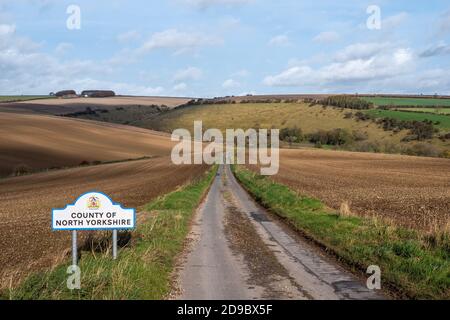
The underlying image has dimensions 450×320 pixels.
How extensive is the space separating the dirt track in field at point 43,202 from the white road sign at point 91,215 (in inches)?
63.3

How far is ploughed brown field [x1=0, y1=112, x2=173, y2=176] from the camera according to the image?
244ft

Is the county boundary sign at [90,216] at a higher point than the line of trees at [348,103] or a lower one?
lower

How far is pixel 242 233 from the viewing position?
20141mm

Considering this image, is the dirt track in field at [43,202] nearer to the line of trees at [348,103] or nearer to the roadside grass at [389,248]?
the roadside grass at [389,248]

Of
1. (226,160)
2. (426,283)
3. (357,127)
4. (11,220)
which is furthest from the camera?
(357,127)

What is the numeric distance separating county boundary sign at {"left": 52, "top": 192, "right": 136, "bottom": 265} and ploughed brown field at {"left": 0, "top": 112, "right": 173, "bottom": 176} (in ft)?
186

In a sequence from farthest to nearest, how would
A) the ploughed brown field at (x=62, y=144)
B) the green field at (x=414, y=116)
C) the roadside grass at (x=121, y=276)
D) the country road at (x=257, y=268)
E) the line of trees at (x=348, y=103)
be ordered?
the line of trees at (x=348, y=103) < the green field at (x=414, y=116) < the ploughed brown field at (x=62, y=144) < the country road at (x=257, y=268) < the roadside grass at (x=121, y=276)

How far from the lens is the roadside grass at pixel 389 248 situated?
38.7 ft

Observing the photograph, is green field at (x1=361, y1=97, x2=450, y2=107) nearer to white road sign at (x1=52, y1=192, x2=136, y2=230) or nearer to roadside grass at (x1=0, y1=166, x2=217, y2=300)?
roadside grass at (x1=0, y1=166, x2=217, y2=300)

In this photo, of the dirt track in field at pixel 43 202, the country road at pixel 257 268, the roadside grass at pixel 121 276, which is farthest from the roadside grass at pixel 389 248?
the dirt track in field at pixel 43 202

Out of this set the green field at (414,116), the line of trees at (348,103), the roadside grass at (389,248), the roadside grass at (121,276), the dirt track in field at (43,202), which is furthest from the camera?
the line of trees at (348,103)

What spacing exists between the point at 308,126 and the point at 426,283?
149m

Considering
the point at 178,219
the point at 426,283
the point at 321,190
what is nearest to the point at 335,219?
the point at 178,219
